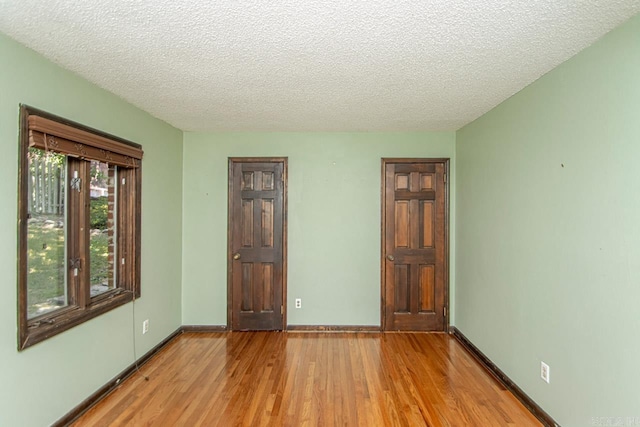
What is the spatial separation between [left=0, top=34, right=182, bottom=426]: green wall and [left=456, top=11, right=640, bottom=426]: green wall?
3.34 meters

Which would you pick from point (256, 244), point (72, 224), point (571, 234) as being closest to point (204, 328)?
point (256, 244)

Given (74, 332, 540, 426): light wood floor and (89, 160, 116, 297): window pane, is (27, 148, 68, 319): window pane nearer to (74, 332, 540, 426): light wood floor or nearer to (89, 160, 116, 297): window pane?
(89, 160, 116, 297): window pane

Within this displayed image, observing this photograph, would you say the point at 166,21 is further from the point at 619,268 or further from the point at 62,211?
the point at 619,268

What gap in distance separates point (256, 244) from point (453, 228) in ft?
8.00

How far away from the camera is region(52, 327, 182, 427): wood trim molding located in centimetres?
222

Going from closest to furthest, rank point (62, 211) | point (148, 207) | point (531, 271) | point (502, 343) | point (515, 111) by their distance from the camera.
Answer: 1. point (62, 211)
2. point (531, 271)
3. point (515, 111)
4. point (502, 343)
5. point (148, 207)

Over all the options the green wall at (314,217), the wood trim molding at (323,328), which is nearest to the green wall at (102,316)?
the green wall at (314,217)

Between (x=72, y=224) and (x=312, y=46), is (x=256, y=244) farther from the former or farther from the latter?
(x=312, y=46)

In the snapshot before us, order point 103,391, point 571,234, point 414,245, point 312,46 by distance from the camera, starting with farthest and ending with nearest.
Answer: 1. point 414,245
2. point 103,391
3. point 571,234
4. point 312,46

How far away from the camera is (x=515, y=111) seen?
8.75 feet

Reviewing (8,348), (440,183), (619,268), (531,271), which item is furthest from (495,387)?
(8,348)

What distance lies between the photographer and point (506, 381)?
107 inches

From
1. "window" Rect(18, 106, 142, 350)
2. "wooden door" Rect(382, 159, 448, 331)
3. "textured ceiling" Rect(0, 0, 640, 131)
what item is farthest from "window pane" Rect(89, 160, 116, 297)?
"wooden door" Rect(382, 159, 448, 331)

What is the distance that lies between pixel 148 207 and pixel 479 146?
346 cm
